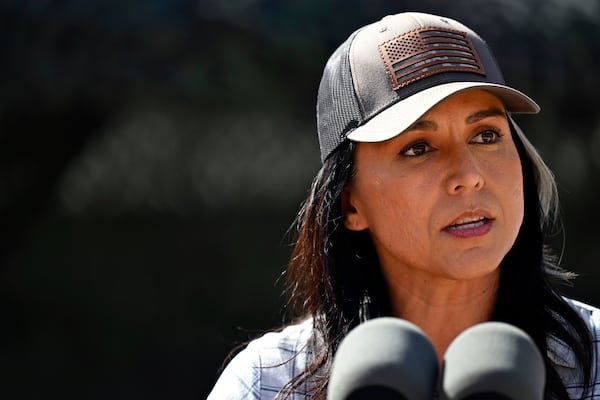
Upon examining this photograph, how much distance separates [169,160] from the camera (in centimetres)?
449

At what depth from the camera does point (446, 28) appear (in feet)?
7.44

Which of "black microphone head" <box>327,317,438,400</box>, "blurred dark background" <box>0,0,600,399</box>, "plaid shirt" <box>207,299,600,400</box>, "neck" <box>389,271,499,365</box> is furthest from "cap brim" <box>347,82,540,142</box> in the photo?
"blurred dark background" <box>0,0,600,399</box>

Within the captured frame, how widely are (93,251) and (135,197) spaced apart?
0.95 feet

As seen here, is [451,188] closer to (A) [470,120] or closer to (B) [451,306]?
(A) [470,120]

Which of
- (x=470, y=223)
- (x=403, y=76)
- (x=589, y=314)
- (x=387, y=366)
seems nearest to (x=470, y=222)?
(x=470, y=223)

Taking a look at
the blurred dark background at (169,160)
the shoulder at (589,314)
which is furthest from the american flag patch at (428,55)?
the blurred dark background at (169,160)

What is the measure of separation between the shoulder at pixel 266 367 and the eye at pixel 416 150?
1.64 ft

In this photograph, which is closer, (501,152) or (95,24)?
(501,152)

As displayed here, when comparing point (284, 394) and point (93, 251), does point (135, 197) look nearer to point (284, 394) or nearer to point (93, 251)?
point (93, 251)

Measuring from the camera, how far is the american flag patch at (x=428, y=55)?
7.31ft

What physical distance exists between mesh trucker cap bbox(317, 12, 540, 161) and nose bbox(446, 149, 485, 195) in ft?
0.40

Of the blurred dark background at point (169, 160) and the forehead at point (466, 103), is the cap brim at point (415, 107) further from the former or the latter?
the blurred dark background at point (169, 160)

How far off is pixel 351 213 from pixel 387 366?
1.03 m

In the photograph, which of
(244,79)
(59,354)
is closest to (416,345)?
(244,79)
